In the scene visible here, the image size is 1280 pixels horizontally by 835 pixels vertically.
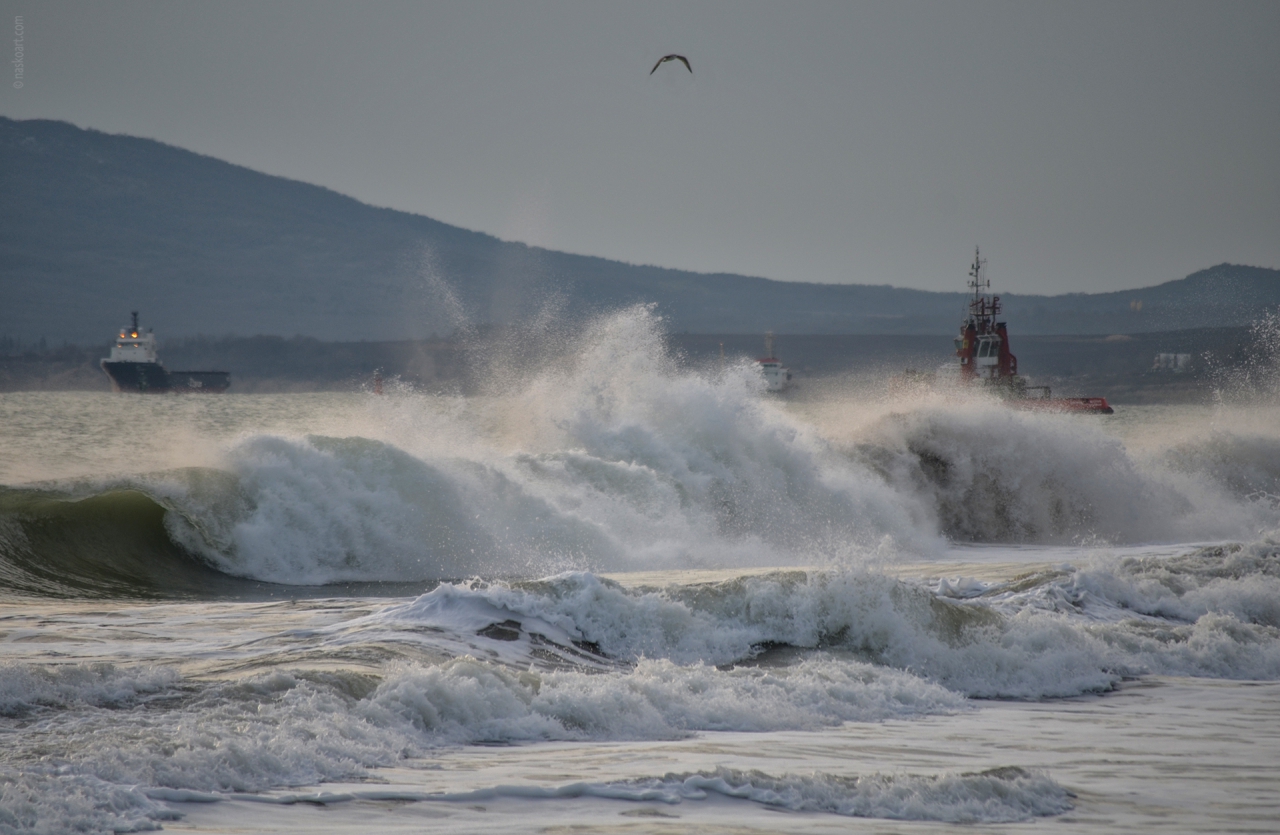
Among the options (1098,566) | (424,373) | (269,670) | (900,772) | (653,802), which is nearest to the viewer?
(653,802)

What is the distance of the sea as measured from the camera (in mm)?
6320

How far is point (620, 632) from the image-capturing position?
35.8 ft

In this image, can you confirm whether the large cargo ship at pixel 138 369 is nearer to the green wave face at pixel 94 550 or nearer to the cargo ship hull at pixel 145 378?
the cargo ship hull at pixel 145 378

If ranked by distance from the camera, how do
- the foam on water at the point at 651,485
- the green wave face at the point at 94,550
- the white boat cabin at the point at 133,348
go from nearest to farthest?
the green wave face at the point at 94,550 → the foam on water at the point at 651,485 → the white boat cabin at the point at 133,348

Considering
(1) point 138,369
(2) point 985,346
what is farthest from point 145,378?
(2) point 985,346

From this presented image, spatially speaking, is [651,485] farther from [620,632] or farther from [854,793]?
[854,793]

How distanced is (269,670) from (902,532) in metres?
16.4

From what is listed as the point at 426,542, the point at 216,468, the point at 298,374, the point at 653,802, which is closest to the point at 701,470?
the point at 426,542

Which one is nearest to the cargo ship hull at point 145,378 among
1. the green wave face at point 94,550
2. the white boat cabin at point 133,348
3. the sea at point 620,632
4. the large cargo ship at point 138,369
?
the large cargo ship at point 138,369

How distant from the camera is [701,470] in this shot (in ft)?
75.2

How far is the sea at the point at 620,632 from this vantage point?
632 centimetres

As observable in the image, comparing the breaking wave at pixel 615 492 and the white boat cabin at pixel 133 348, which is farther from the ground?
the white boat cabin at pixel 133 348

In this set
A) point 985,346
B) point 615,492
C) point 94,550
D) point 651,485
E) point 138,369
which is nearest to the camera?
point 94,550

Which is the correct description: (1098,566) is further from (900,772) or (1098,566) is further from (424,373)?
(424,373)
